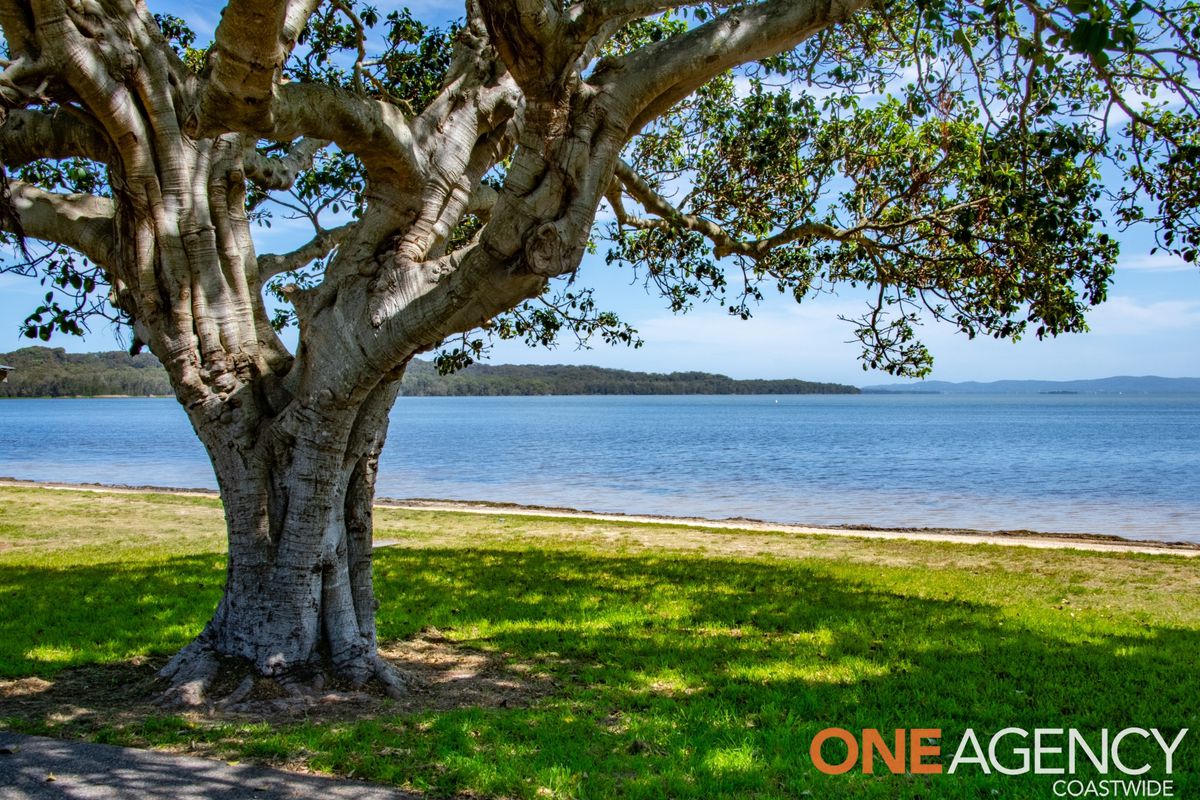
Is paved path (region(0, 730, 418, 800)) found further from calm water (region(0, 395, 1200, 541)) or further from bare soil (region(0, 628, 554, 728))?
calm water (region(0, 395, 1200, 541))

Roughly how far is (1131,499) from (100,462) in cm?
4689

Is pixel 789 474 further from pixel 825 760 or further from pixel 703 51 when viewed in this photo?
pixel 703 51

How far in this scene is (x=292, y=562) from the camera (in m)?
5.84

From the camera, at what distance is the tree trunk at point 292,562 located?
5.76m

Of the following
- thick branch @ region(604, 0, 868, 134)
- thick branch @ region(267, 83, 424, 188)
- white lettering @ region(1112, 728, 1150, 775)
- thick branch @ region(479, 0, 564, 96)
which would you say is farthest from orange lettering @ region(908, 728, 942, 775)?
thick branch @ region(267, 83, 424, 188)

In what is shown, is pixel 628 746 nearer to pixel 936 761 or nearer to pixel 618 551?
pixel 936 761

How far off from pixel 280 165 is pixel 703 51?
4068mm

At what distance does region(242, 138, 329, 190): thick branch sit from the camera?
276 inches

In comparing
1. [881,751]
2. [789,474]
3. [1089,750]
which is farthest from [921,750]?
[789,474]

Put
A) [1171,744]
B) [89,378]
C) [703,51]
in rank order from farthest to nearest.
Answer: [89,378]
[703,51]
[1171,744]

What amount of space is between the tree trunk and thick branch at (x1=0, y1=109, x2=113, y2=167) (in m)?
2.15

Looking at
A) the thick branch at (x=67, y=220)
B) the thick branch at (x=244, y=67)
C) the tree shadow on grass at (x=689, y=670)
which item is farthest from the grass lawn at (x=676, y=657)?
the thick branch at (x=244, y=67)

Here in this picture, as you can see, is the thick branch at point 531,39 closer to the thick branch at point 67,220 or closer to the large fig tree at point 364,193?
the large fig tree at point 364,193

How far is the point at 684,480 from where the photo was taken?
36.2 meters
